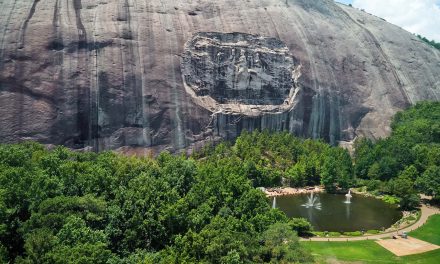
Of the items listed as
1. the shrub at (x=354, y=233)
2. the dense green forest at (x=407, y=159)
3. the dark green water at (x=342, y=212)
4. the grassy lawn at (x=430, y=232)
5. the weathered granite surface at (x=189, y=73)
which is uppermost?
the weathered granite surface at (x=189, y=73)

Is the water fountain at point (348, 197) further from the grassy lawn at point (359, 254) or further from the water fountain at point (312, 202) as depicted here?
the grassy lawn at point (359, 254)

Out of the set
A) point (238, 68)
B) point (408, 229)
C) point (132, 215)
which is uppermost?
point (238, 68)

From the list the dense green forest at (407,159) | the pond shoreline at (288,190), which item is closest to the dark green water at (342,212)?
the pond shoreline at (288,190)

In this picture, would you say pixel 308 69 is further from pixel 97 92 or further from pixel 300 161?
pixel 97 92

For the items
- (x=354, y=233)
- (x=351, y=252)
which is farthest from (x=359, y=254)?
(x=354, y=233)

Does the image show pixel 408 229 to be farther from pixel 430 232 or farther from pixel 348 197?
pixel 348 197

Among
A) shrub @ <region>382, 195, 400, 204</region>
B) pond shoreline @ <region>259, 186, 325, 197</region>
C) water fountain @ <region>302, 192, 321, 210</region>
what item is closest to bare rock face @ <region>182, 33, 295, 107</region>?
pond shoreline @ <region>259, 186, 325, 197</region>

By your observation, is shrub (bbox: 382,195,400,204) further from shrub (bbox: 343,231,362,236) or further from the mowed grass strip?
the mowed grass strip
